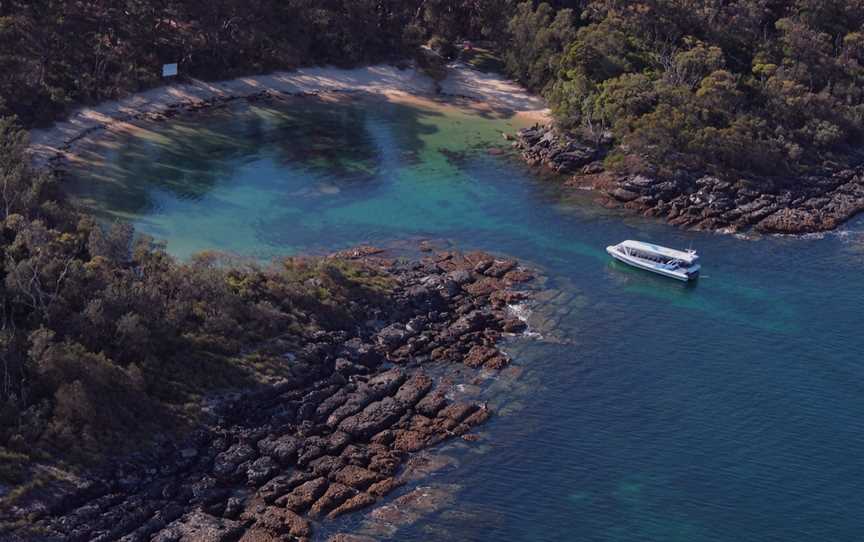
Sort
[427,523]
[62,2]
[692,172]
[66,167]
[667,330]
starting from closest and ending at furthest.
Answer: [427,523]
[667,330]
[66,167]
[692,172]
[62,2]

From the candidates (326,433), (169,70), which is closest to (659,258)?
(326,433)

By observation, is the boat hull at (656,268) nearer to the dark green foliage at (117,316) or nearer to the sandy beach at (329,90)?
the dark green foliage at (117,316)

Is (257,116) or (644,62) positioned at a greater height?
(644,62)

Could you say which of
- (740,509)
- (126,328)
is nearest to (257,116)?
(126,328)

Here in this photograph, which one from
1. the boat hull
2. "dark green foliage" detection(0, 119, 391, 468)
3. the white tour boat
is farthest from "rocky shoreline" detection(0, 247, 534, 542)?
the white tour boat

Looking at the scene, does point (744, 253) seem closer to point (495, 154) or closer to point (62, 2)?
point (495, 154)

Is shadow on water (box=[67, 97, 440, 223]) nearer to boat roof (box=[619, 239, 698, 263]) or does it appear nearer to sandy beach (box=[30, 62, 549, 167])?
sandy beach (box=[30, 62, 549, 167])
